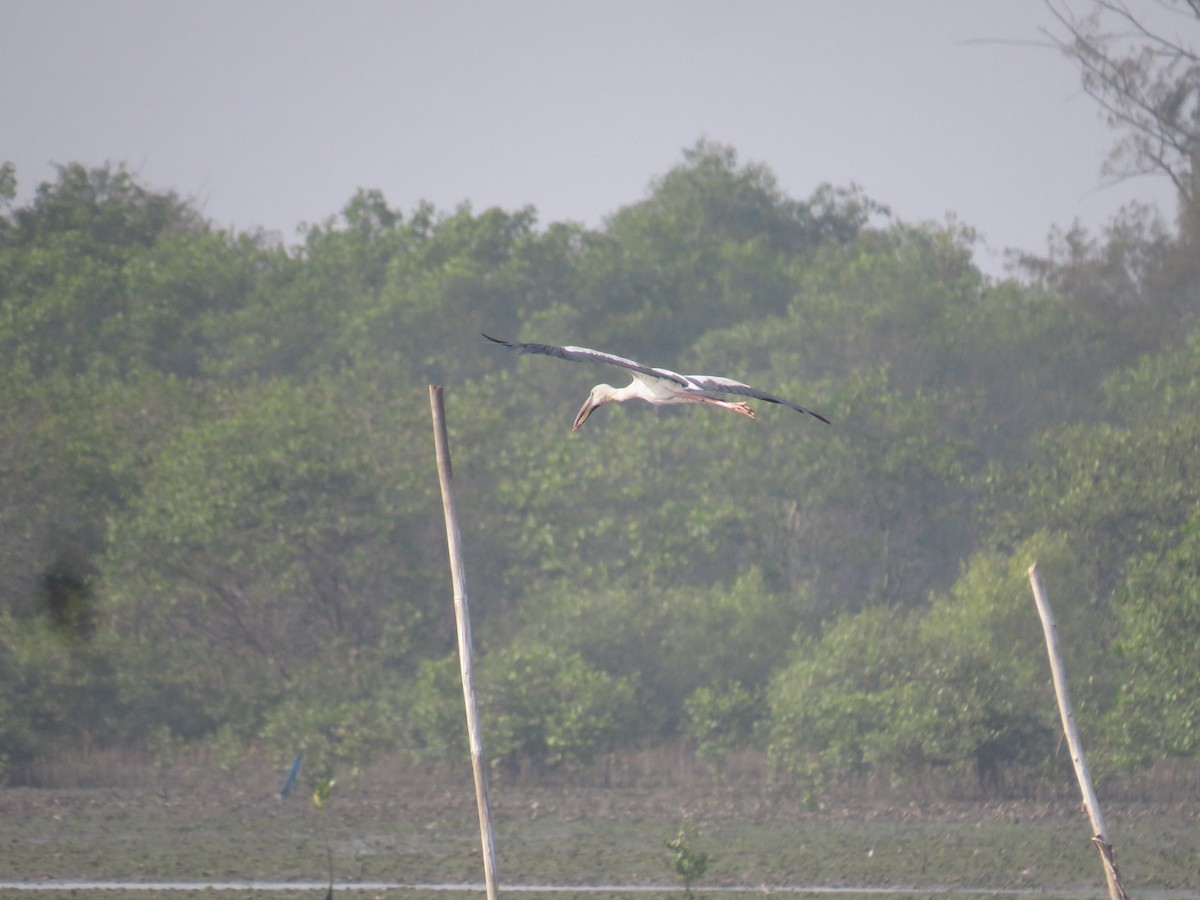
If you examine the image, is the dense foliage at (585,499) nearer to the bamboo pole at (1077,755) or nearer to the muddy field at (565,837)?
the muddy field at (565,837)

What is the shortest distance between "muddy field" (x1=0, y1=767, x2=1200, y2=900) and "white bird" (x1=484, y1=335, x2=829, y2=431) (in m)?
5.50

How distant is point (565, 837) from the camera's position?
16.8 m

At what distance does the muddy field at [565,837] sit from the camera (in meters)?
14.6

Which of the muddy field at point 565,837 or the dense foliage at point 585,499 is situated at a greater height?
the dense foliage at point 585,499

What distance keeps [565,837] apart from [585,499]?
8.56 meters

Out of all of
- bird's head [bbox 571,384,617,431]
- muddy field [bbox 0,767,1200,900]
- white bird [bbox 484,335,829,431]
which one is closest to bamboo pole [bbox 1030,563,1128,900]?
white bird [bbox 484,335,829,431]

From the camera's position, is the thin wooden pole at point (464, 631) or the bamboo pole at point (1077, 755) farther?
the bamboo pole at point (1077, 755)

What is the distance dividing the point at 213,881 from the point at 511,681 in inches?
273

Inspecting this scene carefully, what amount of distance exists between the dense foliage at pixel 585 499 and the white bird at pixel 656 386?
435 inches

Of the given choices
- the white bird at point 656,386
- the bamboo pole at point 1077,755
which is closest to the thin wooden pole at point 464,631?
the white bird at point 656,386

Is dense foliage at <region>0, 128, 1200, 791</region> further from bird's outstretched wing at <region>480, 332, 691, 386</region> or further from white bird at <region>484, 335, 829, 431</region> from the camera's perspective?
bird's outstretched wing at <region>480, 332, 691, 386</region>

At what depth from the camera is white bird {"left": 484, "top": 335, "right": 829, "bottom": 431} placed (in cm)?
757

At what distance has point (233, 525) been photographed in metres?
21.5

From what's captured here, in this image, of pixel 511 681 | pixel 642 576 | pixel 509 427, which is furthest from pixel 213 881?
pixel 509 427
